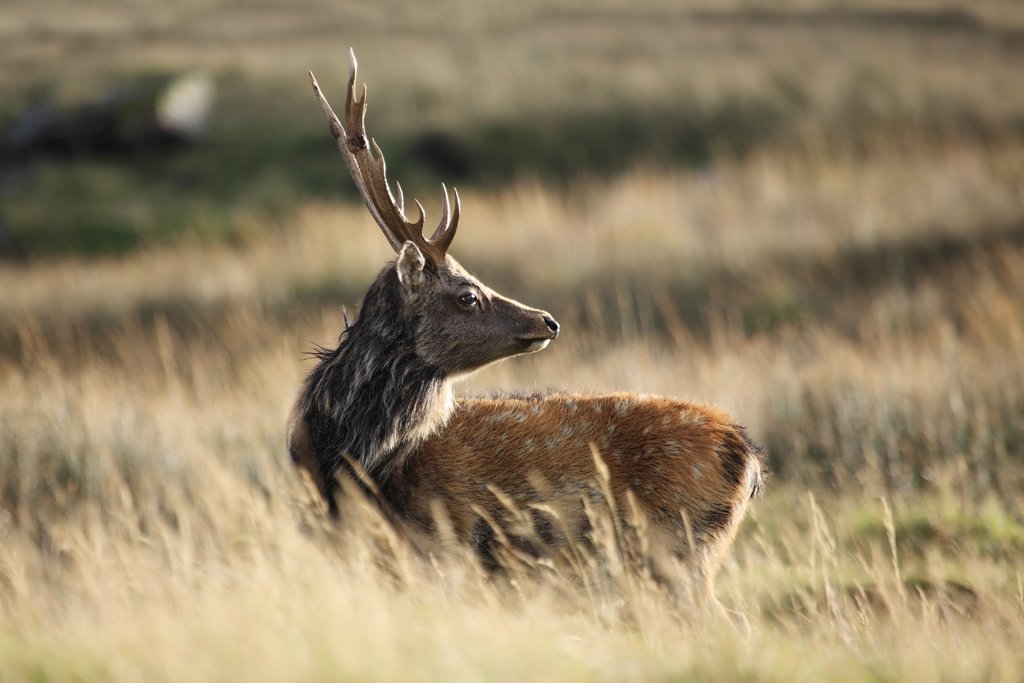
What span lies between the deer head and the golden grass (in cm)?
73

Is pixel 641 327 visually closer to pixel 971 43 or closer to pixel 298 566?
pixel 298 566

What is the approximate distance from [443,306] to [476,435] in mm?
514

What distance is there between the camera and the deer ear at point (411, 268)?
4078 mm

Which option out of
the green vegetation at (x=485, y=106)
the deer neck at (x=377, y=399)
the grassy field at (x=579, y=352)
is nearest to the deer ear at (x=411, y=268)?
the deer neck at (x=377, y=399)

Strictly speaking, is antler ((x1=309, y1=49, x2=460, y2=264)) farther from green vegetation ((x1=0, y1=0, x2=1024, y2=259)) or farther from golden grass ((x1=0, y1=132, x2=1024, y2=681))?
green vegetation ((x1=0, y1=0, x2=1024, y2=259))

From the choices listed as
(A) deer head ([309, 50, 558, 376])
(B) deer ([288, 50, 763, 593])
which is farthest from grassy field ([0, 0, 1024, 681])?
(A) deer head ([309, 50, 558, 376])

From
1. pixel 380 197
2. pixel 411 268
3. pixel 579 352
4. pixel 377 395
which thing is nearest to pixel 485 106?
pixel 579 352

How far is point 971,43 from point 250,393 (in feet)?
62.1

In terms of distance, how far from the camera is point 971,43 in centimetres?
2145

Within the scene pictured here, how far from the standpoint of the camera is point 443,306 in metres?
4.19

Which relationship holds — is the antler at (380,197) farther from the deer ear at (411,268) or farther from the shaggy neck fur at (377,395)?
the shaggy neck fur at (377,395)

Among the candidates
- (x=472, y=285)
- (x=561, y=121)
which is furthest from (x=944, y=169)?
(x=472, y=285)

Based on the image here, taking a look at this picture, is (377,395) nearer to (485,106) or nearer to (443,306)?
(443,306)

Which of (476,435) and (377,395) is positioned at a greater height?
(377,395)
